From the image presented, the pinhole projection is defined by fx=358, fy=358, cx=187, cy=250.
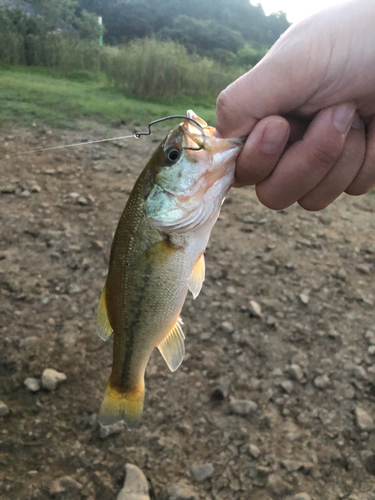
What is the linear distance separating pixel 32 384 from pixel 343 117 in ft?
5.43

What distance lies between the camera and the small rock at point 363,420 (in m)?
1.67

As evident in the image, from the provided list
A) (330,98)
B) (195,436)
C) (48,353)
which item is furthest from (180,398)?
(330,98)

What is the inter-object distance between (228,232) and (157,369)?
1383 millimetres

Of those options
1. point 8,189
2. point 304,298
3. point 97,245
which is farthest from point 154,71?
point 304,298

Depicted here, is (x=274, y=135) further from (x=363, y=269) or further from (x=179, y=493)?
(x=363, y=269)

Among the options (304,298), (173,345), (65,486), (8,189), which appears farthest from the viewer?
(8,189)

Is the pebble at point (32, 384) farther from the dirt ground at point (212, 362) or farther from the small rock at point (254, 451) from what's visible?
the small rock at point (254, 451)

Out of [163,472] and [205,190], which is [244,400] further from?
[205,190]

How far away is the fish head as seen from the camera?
92cm

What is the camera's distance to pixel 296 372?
187cm

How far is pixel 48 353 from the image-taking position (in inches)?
72.0

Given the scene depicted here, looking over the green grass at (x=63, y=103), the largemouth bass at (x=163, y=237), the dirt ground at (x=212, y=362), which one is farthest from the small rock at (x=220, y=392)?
the green grass at (x=63, y=103)

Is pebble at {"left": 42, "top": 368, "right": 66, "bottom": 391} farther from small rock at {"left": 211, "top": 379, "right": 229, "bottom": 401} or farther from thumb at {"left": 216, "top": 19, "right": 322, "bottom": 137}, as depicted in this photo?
thumb at {"left": 216, "top": 19, "right": 322, "bottom": 137}

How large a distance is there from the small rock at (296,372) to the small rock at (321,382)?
77 mm
